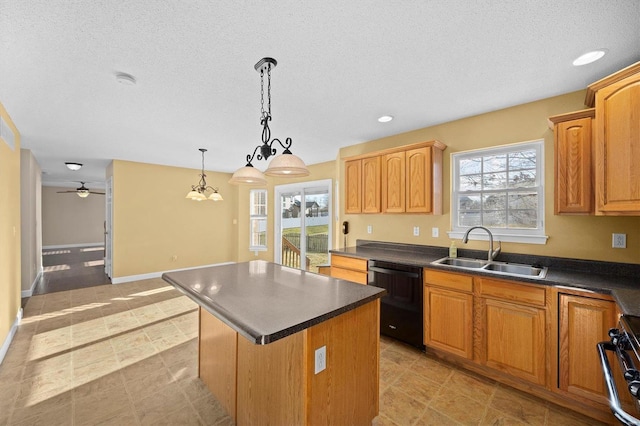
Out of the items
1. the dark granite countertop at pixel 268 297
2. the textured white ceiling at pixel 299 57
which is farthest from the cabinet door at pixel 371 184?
the dark granite countertop at pixel 268 297

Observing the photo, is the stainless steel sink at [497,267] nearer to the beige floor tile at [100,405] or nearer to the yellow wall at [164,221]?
the beige floor tile at [100,405]

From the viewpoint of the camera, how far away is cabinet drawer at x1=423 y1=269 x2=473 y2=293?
2.43m

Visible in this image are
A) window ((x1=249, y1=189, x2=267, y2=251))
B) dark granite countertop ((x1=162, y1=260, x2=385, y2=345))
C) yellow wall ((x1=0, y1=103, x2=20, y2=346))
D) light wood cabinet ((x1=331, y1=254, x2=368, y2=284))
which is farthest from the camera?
window ((x1=249, y1=189, x2=267, y2=251))

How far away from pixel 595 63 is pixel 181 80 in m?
3.19

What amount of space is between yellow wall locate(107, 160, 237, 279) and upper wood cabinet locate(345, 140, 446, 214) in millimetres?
4336

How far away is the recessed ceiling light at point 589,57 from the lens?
185 cm

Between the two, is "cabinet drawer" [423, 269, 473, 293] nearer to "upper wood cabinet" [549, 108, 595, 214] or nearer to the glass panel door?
"upper wood cabinet" [549, 108, 595, 214]

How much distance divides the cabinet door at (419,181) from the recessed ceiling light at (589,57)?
1333mm

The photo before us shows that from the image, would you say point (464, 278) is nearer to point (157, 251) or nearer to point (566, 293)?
point (566, 293)

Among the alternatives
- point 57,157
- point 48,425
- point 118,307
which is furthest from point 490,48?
point 57,157

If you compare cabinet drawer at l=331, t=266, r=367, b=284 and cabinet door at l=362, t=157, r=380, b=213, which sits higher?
cabinet door at l=362, t=157, r=380, b=213

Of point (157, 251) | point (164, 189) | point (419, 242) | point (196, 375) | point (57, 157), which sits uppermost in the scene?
point (57, 157)

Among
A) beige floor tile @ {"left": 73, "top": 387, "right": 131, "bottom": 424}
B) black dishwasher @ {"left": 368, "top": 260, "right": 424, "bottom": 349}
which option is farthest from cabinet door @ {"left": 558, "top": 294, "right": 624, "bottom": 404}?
beige floor tile @ {"left": 73, "top": 387, "right": 131, "bottom": 424}

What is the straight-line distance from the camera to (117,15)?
1510 millimetres
